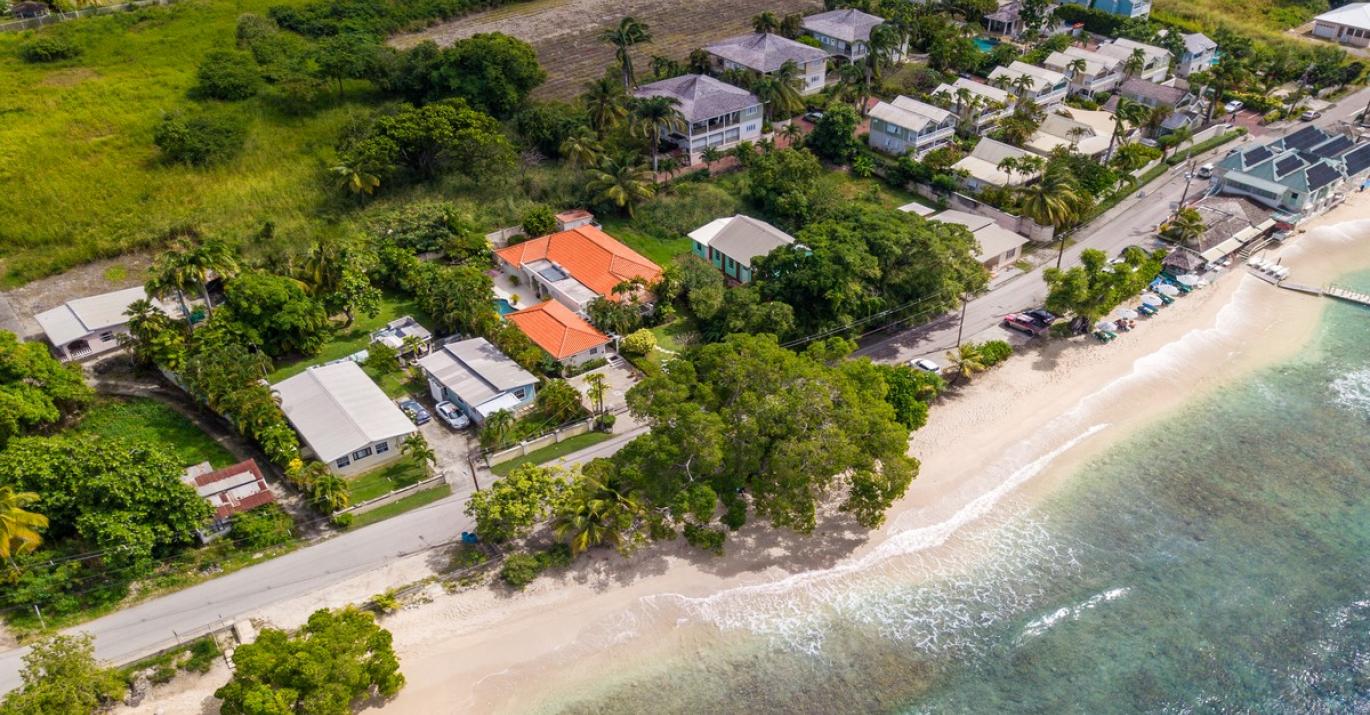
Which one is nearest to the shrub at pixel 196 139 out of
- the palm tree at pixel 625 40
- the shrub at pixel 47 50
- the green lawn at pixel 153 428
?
the shrub at pixel 47 50

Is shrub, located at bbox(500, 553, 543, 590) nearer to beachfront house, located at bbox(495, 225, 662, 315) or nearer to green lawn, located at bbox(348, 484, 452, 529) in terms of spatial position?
green lawn, located at bbox(348, 484, 452, 529)

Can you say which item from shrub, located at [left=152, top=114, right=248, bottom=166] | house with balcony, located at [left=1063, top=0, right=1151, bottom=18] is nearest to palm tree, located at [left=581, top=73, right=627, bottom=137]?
shrub, located at [left=152, top=114, right=248, bottom=166]

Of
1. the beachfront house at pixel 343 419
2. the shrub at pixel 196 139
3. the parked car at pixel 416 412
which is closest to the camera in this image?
the beachfront house at pixel 343 419

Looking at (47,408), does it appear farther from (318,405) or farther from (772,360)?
(772,360)

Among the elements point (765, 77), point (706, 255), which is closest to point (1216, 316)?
point (706, 255)

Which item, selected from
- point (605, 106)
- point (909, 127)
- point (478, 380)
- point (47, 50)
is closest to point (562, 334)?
point (478, 380)

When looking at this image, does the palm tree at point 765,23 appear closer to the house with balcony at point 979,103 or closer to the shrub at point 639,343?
the house with balcony at point 979,103
